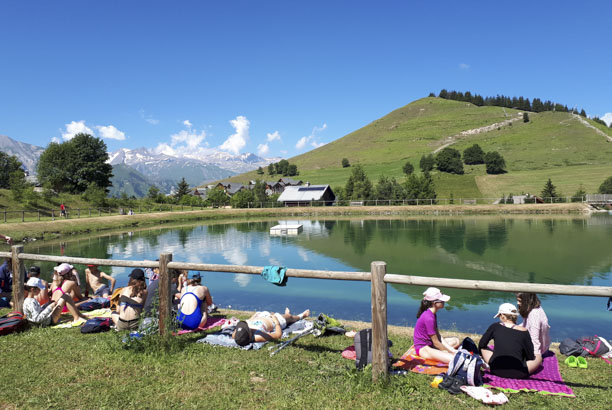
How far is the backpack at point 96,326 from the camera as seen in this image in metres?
7.84

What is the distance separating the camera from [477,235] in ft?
120

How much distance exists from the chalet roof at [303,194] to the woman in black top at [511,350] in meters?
90.4

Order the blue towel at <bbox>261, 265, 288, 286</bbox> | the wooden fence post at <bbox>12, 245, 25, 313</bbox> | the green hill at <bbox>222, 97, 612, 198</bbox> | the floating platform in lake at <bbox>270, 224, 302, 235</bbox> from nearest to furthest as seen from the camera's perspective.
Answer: the blue towel at <bbox>261, 265, 288, 286</bbox>, the wooden fence post at <bbox>12, 245, 25, 313</bbox>, the floating platform in lake at <bbox>270, 224, 302, 235</bbox>, the green hill at <bbox>222, 97, 612, 198</bbox>

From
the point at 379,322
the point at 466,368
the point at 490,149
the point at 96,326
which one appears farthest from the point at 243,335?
the point at 490,149

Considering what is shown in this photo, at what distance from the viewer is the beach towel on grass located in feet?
22.9

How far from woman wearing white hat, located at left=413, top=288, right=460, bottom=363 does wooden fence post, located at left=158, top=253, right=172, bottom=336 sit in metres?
4.30

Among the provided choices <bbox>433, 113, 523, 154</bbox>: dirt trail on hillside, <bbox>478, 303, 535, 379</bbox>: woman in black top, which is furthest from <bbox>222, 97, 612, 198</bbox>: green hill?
<bbox>478, 303, 535, 379</bbox>: woman in black top

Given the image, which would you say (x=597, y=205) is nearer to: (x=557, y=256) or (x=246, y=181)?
(x=557, y=256)

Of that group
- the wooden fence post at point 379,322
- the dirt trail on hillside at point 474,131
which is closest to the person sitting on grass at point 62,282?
the wooden fence post at point 379,322

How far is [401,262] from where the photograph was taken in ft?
76.5

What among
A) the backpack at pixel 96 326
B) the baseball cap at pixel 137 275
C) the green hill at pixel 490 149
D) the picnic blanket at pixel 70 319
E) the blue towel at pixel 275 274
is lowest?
the picnic blanket at pixel 70 319

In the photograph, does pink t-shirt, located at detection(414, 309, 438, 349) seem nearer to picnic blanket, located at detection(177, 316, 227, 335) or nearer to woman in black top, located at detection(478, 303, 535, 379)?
woman in black top, located at detection(478, 303, 535, 379)

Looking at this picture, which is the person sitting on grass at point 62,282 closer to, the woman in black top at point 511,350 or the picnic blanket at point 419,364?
→ the picnic blanket at point 419,364

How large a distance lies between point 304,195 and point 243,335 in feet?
300
